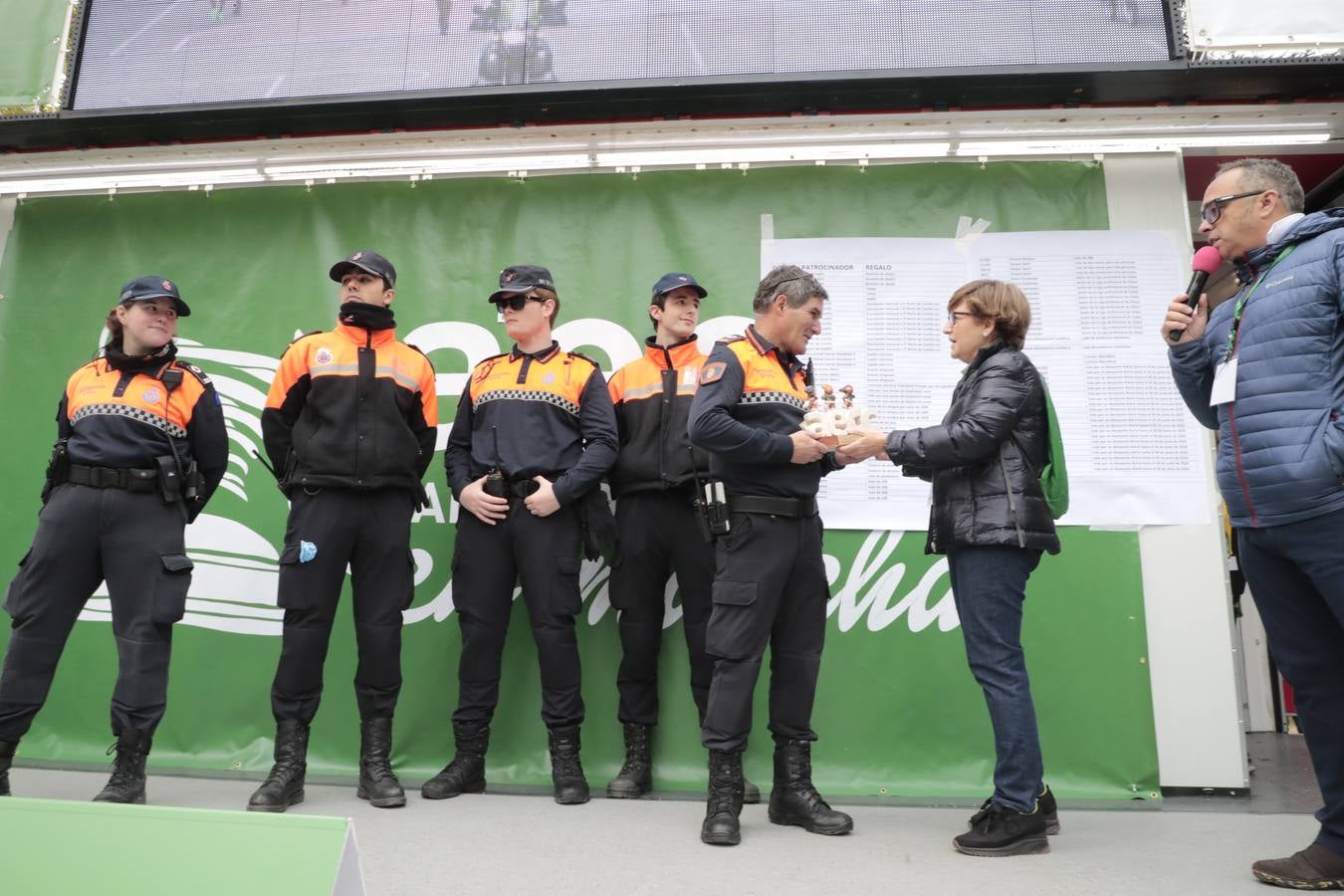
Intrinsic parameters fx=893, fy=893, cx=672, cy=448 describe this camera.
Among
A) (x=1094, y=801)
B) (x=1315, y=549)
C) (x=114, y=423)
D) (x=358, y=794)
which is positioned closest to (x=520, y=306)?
(x=114, y=423)

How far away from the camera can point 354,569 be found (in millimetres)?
3523

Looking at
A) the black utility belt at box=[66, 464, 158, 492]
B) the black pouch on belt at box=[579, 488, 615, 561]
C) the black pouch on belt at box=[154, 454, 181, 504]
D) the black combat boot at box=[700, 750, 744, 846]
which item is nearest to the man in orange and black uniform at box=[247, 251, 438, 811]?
the black pouch on belt at box=[154, 454, 181, 504]

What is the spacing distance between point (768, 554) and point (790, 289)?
3.01ft

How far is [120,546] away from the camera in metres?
3.23

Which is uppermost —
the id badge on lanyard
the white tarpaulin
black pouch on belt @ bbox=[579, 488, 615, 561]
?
the white tarpaulin

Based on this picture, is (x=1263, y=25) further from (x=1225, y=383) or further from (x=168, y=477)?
(x=168, y=477)

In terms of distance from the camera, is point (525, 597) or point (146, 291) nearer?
point (146, 291)

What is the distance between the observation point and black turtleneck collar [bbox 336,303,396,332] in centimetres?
355

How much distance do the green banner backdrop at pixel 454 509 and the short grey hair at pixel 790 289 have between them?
1.06 metres

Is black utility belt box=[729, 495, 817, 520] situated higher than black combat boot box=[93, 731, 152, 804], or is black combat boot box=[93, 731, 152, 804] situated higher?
black utility belt box=[729, 495, 817, 520]

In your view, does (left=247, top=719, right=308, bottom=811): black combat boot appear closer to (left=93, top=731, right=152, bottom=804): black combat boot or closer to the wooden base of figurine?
(left=93, top=731, right=152, bottom=804): black combat boot

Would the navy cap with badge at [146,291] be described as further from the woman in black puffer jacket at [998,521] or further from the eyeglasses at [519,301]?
the woman in black puffer jacket at [998,521]

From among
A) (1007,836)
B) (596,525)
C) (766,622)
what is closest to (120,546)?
(596,525)

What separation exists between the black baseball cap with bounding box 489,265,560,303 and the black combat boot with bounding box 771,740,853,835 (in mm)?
2055
